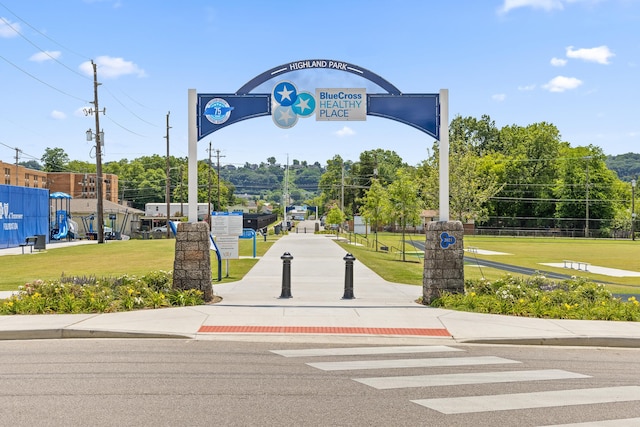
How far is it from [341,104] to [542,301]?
6.48 m

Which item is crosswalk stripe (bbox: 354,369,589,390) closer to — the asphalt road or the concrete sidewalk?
the asphalt road

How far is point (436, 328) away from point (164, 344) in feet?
15.9

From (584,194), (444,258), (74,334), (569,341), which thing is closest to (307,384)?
(74,334)

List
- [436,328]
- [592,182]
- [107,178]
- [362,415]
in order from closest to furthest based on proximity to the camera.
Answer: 1. [362,415]
2. [436,328]
3. [592,182]
4. [107,178]

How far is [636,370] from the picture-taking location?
8.98 metres

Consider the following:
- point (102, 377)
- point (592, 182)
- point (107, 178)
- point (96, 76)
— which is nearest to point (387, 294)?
point (102, 377)

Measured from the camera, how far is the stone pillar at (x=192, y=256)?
14.9m

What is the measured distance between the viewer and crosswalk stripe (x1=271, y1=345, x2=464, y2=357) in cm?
981

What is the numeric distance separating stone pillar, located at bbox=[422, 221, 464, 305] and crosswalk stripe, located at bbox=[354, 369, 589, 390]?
6176 millimetres

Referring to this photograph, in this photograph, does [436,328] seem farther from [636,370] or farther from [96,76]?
[96,76]

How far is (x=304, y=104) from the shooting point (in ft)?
52.2

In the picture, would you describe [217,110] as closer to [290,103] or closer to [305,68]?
[290,103]

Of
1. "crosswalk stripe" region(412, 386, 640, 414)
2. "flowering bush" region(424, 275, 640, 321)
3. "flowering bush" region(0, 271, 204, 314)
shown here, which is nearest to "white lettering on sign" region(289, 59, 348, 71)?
"flowering bush" region(0, 271, 204, 314)

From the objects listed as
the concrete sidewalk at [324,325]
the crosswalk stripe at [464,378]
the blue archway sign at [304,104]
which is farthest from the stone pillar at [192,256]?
the crosswalk stripe at [464,378]
